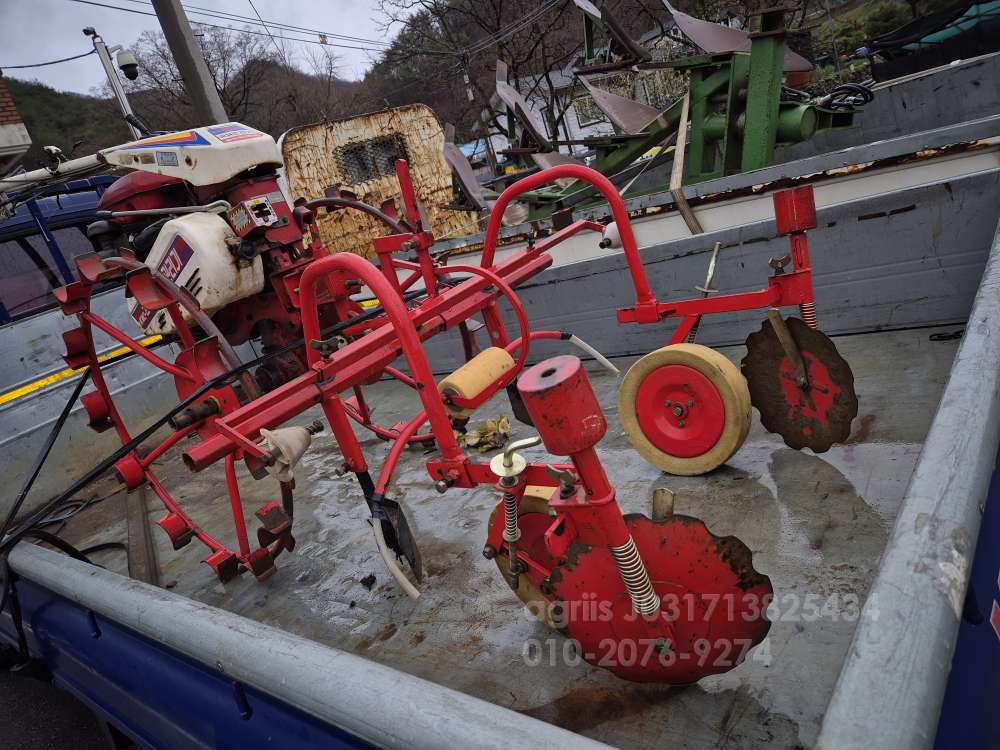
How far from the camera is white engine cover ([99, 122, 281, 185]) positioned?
3.52 m

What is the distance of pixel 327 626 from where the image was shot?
8.75 feet

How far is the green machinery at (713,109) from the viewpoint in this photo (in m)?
4.66

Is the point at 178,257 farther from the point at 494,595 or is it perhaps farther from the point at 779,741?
the point at 779,741

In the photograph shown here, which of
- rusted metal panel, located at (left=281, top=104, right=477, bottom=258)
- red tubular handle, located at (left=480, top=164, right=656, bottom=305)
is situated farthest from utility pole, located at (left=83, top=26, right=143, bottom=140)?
red tubular handle, located at (left=480, top=164, right=656, bottom=305)

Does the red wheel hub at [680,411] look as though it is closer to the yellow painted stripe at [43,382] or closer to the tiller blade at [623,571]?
the tiller blade at [623,571]

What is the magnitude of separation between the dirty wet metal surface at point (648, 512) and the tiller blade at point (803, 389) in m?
0.13

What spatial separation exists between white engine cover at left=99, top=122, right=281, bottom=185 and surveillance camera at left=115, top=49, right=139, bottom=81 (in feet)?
23.9

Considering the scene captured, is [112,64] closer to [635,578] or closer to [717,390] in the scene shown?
[717,390]

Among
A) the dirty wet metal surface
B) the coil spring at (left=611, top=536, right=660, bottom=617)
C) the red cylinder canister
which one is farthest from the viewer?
the dirty wet metal surface

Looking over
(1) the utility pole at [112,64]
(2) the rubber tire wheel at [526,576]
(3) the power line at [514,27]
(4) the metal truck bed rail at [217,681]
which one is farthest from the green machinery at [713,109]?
(3) the power line at [514,27]

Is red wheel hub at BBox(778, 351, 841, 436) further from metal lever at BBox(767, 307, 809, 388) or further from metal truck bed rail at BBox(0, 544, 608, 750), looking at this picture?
metal truck bed rail at BBox(0, 544, 608, 750)

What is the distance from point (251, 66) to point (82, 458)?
20.2 m

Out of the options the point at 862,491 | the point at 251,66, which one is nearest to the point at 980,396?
the point at 862,491

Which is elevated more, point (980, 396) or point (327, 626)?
point (980, 396)
